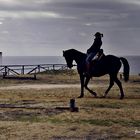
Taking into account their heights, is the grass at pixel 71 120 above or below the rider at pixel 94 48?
below

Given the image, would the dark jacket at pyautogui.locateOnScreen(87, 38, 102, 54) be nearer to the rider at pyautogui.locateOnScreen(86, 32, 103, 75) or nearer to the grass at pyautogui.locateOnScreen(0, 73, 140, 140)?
the rider at pyautogui.locateOnScreen(86, 32, 103, 75)

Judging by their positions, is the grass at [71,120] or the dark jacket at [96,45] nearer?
the grass at [71,120]

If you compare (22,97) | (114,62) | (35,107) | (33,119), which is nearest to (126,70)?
(114,62)

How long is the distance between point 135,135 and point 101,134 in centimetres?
102

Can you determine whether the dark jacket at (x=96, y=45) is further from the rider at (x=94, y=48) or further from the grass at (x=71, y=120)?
the grass at (x=71, y=120)

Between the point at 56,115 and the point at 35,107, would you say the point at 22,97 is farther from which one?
the point at 56,115

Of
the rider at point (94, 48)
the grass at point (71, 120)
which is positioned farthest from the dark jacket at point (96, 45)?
the grass at point (71, 120)

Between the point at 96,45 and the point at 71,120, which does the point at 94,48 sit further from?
the point at 71,120

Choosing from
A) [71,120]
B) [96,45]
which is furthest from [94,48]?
[71,120]

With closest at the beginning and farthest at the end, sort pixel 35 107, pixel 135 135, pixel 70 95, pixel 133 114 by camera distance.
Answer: pixel 135 135 → pixel 133 114 → pixel 35 107 → pixel 70 95

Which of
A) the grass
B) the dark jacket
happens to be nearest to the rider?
the dark jacket

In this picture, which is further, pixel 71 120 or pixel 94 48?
pixel 94 48

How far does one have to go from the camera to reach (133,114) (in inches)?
695

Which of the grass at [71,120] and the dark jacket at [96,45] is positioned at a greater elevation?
the dark jacket at [96,45]
